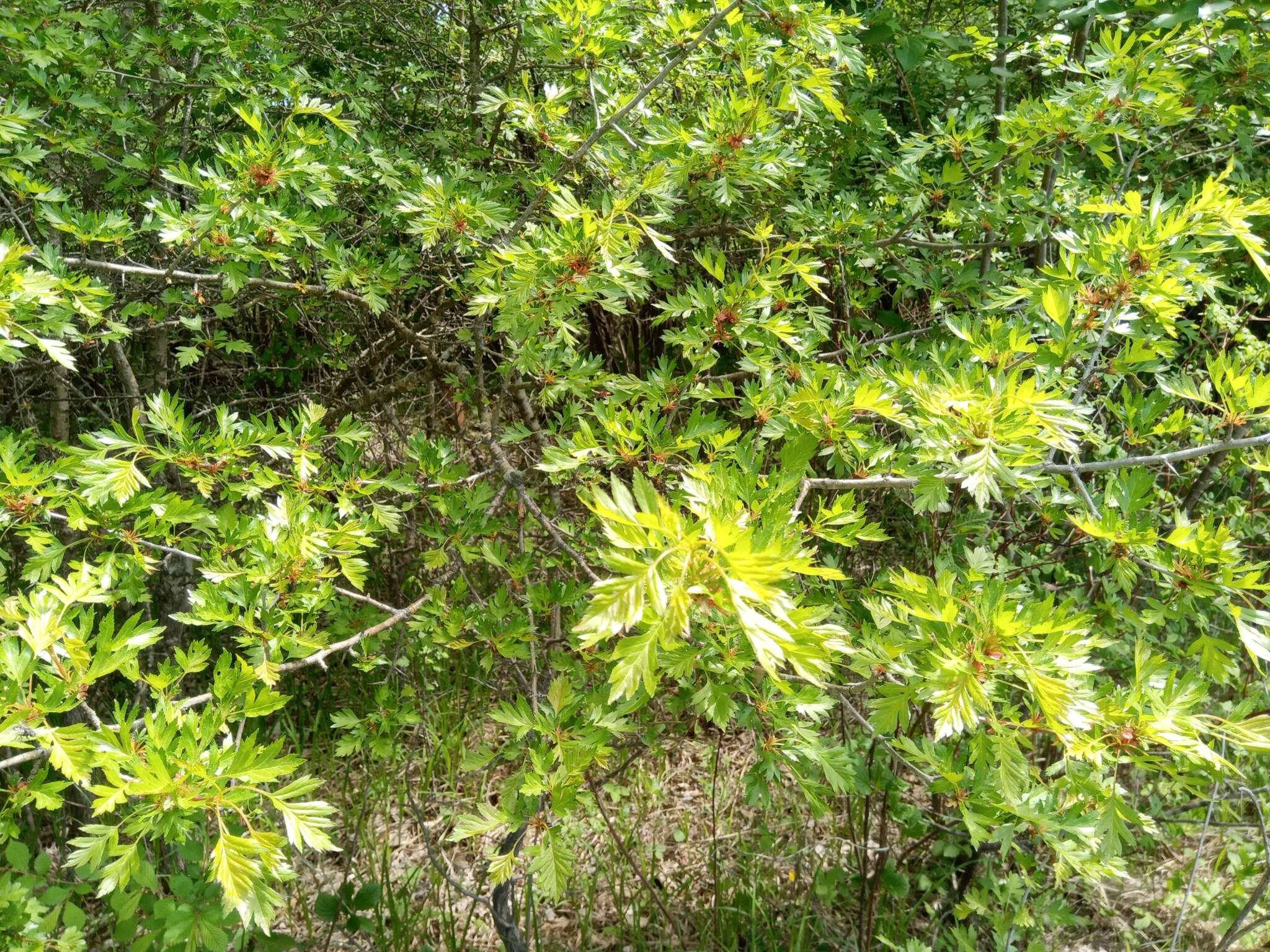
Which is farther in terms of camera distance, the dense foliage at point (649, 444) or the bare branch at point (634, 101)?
the bare branch at point (634, 101)

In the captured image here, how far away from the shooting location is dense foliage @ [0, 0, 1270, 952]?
129 cm

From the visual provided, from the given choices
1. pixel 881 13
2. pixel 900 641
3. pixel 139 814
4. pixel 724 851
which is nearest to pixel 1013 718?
pixel 900 641

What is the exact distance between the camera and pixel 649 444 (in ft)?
5.63

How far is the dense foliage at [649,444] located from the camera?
4.22ft

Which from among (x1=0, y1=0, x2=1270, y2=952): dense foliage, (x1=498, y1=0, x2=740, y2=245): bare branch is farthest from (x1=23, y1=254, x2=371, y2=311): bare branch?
(x1=498, y1=0, x2=740, y2=245): bare branch

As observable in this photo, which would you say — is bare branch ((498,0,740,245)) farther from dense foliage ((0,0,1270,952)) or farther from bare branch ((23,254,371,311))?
bare branch ((23,254,371,311))

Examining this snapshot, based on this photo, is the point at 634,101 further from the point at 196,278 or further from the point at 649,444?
the point at 196,278

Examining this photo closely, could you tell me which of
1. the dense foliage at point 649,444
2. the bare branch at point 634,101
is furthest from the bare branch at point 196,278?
the bare branch at point 634,101

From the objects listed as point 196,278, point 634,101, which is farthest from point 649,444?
point 196,278

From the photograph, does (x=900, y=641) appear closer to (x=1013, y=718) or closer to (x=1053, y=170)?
(x=1013, y=718)

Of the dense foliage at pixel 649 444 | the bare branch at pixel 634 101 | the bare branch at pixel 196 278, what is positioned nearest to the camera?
the dense foliage at pixel 649 444

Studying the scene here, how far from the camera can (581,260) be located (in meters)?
1.62

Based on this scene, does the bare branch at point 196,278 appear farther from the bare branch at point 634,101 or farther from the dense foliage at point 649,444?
the bare branch at point 634,101

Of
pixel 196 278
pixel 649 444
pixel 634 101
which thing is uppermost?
pixel 634 101
